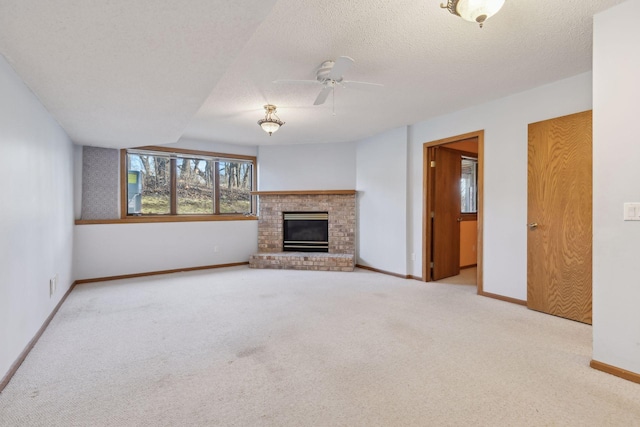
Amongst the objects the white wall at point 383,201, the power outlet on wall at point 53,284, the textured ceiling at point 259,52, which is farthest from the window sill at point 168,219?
the white wall at point 383,201

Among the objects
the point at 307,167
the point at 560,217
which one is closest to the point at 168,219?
the point at 307,167

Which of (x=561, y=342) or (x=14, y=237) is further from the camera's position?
(x=561, y=342)

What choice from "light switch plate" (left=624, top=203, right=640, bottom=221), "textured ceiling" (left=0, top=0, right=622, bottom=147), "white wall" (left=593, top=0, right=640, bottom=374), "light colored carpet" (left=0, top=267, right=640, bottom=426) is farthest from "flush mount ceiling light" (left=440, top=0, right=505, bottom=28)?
"light colored carpet" (left=0, top=267, right=640, bottom=426)

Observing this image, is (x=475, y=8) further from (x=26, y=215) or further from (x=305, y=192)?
(x=305, y=192)

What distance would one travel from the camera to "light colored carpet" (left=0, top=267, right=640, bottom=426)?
1.63 metres

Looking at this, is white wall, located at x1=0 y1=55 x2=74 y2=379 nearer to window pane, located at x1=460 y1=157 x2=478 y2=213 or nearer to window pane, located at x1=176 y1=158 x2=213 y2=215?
window pane, located at x1=176 y1=158 x2=213 y2=215

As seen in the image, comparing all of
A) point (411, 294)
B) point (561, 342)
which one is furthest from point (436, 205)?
point (561, 342)

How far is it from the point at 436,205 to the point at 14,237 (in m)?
4.68

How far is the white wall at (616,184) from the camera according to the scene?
1.92 meters

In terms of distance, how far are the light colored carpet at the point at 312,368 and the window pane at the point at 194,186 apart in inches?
93.2

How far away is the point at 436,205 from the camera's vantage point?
185 inches

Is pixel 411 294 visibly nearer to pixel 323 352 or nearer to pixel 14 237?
pixel 323 352

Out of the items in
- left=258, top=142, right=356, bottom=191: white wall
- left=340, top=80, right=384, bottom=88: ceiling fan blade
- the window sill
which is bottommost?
the window sill

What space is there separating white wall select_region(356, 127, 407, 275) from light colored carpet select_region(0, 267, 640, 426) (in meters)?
1.53
